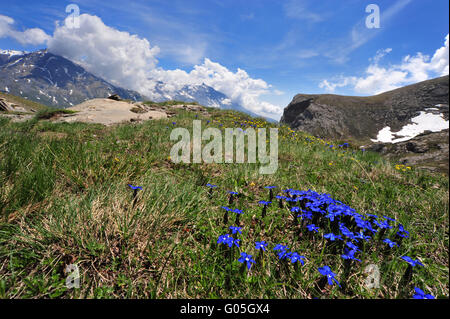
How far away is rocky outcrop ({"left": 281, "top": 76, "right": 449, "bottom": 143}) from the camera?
23.6 m

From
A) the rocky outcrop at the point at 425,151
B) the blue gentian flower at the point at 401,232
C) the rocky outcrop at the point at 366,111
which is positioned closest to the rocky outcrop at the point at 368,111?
the rocky outcrop at the point at 366,111

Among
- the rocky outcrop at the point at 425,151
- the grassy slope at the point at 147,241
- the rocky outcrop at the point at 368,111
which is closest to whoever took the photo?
the grassy slope at the point at 147,241

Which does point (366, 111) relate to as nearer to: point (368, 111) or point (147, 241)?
point (368, 111)

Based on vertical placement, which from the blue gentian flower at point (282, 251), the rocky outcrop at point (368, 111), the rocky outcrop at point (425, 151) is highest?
the rocky outcrop at point (368, 111)

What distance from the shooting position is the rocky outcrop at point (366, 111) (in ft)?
77.4

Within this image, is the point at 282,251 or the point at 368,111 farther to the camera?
the point at 368,111

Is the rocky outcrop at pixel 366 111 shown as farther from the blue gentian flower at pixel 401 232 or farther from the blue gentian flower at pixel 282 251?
the blue gentian flower at pixel 282 251

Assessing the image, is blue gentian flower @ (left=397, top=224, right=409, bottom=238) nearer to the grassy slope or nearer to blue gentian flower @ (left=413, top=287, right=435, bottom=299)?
the grassy slope

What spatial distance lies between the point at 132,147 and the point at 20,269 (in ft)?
12.1

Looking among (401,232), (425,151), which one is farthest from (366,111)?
(401,232)

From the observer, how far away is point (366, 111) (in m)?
27.6

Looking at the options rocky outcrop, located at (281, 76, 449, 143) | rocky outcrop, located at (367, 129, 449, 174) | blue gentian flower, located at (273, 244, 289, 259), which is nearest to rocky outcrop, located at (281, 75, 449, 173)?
rocky outcrop, located at (281, 76, 449, 143)

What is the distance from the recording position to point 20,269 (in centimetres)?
156
